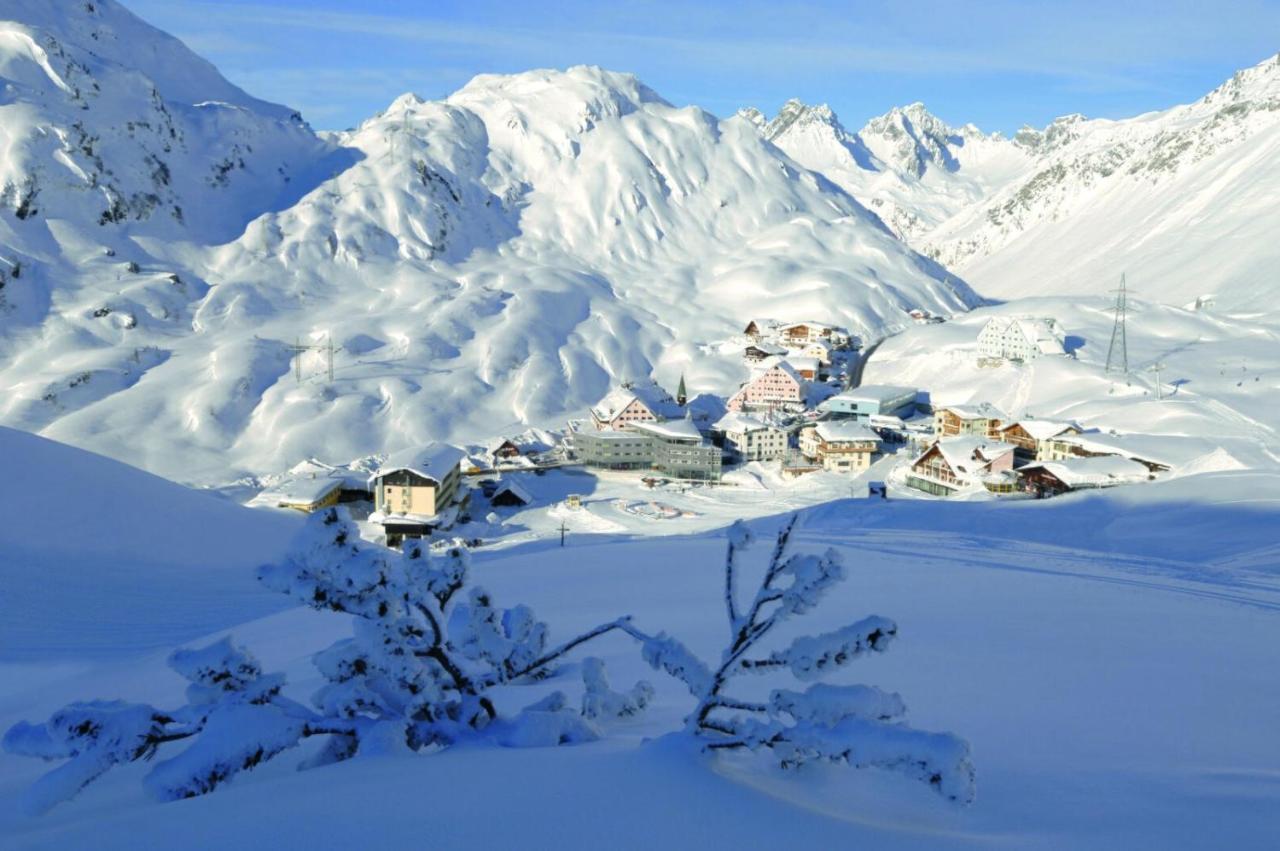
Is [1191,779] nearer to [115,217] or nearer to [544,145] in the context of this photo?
[115,217]

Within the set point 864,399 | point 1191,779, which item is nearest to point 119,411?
point 864,399

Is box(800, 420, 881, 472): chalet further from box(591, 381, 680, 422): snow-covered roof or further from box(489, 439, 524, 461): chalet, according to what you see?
box(489, 439, 524, 461): chalet

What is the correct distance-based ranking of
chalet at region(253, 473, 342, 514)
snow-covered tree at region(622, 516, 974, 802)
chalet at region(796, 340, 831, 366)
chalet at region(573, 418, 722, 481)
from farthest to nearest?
chalet at region(796, 340, 831, 366) < chalet at region(573, 418, 722, 481) < chalet at region(253, 473, 342, 514) < snow-covered tree at region(622, 516, 974, 802)

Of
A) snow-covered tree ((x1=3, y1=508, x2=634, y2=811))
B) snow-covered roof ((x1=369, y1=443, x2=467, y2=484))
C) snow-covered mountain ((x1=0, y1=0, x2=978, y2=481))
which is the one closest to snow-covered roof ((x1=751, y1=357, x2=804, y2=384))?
snow-covered mountain ((x1=0, y1=0, x2=978, y2=481))

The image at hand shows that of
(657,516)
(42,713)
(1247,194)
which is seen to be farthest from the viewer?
(1247,194)

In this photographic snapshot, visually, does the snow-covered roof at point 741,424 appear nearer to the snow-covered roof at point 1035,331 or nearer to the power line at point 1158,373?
the power line at point 1158,373

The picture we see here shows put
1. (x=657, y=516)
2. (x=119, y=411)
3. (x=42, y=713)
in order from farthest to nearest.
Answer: (x=119, y=411)
(x=657, y=516)
(x=42, y=713)

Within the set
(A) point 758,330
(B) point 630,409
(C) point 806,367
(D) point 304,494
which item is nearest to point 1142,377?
(C) point 806,367
